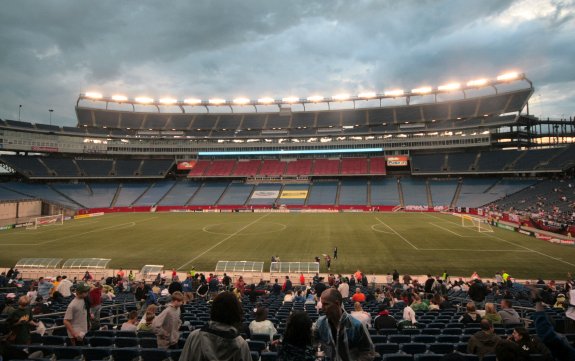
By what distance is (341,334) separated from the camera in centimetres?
360

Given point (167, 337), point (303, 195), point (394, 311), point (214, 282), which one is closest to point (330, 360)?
point (167, 337)

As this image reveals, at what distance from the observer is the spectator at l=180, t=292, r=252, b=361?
2.94m

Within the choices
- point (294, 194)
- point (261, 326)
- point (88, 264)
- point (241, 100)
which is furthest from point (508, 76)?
point (261, 326)

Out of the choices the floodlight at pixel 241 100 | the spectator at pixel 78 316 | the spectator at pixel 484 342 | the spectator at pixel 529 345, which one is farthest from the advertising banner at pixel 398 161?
the spectator at pixel 78 316

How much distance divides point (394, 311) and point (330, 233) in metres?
29.9

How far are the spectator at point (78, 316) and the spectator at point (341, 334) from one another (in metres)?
5.99

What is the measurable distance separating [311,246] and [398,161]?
6213 cm

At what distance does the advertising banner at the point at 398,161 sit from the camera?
88.6 metres

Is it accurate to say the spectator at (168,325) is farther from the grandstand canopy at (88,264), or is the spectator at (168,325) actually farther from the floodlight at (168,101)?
the floodlight at (168,101)

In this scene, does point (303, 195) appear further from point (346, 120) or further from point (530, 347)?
point (530, 347)

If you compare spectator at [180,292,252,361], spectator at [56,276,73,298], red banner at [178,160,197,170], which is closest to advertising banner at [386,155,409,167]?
red banner at [178,160,197,170]

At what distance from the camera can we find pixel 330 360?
3717mm

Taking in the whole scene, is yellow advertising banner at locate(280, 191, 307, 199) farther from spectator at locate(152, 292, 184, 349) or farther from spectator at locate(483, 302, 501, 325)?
spectator at locate(152, 292, 184, 349)

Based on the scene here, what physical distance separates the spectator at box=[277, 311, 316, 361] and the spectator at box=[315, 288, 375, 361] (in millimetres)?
324
